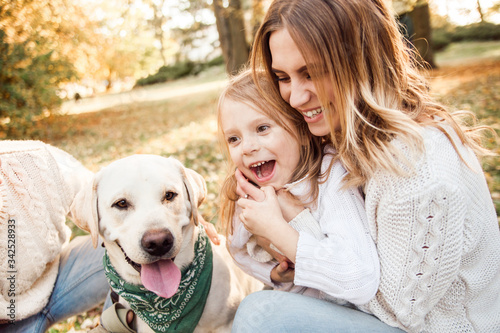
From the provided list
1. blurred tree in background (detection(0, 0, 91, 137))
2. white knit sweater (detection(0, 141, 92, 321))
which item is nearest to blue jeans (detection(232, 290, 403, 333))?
white knit sweater (detection(0, 141, 92, 321))

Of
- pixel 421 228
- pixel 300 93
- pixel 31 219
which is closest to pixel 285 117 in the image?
pixel 300 93

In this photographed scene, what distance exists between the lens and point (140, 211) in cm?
225

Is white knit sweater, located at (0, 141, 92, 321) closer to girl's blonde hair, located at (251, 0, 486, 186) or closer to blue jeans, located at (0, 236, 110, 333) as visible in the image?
blue jeans, located at (0, 236, 110, 333)

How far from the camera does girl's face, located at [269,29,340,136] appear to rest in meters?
2.12

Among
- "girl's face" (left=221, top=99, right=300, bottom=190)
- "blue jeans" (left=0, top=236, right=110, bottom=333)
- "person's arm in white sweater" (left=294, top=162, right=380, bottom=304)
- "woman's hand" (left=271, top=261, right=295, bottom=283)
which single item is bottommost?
"blue jeans" (left=0, top=236, right=110, bottom=333)

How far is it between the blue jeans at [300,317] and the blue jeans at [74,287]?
1.61 m

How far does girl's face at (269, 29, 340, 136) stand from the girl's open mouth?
428 millimetres

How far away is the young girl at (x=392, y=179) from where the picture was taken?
1.72m

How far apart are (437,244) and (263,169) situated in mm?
1263

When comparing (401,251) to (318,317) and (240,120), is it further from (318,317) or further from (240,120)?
(240,120)

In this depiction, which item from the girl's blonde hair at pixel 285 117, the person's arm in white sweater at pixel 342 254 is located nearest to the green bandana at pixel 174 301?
the person's arm in white sweater at pixel 342 254

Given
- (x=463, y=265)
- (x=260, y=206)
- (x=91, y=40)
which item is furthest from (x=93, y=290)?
(x=91, y=40)

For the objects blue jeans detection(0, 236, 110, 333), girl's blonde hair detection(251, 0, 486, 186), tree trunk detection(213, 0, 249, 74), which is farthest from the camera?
tree trunk detection(213, 0, 249, 74)

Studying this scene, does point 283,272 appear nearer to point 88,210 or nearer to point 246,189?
point 246,189
